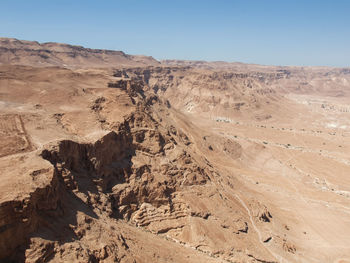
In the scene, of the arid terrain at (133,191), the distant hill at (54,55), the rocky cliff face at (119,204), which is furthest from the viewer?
the distant hill at (54,55)

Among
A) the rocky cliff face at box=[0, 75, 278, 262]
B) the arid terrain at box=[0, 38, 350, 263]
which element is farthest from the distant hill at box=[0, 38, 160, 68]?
the rocky cliff face at box=[0, 75, 278, 262]

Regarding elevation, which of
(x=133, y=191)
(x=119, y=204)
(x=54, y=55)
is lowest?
(x=119, y=204)

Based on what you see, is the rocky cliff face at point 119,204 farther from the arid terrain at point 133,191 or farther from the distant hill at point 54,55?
the distant hill at point 54,55

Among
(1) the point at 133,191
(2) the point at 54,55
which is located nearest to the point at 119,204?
(1) the point at 133,191

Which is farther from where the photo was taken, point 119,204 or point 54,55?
point 54,55

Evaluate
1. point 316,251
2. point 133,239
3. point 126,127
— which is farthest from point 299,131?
point 133,239

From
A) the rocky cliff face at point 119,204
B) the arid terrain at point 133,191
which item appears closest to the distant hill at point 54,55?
the arid terrain at point 133,191

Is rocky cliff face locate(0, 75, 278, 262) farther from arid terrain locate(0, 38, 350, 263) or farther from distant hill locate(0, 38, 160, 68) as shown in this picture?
distant hill locate(0, 38, 160, 68)

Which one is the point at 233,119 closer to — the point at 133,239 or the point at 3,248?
the point at 133,239

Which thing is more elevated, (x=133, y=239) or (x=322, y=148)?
(x=133, y=239)

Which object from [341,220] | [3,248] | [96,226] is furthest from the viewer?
[341,220]

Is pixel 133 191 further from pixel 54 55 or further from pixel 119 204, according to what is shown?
pixel 54 55
